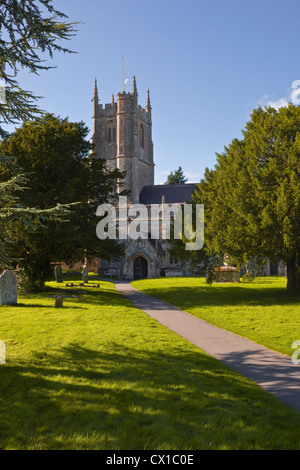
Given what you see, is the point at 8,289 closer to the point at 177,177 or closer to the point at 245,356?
the point at 245,356

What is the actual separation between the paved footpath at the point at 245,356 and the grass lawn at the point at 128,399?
352 millimetres

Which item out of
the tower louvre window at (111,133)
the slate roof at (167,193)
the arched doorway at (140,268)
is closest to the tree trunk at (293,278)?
the arched doorway at (140,268)

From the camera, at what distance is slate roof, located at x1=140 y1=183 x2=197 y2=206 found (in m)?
55.4

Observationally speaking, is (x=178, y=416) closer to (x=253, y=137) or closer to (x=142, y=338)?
(x=142, y=338)

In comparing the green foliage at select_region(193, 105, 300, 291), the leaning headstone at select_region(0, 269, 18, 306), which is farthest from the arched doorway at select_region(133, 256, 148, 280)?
the leaning headstone at select_region(0, 269, 18, 306)

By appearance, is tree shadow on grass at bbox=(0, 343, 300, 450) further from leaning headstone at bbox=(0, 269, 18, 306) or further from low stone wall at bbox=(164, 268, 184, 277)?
low stone wall at bbox=(164, 268, 184, 277)

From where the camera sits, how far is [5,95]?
8070 millimetres

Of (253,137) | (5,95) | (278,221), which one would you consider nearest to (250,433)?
(5,95)

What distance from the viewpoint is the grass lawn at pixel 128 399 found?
4.34 m

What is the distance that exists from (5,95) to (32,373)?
6228 millimetres

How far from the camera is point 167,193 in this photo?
5725 centimetres

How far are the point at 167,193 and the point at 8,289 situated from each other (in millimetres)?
43278

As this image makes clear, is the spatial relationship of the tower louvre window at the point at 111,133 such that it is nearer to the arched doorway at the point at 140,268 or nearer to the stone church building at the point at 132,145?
the stone church building at the point at 132,145
